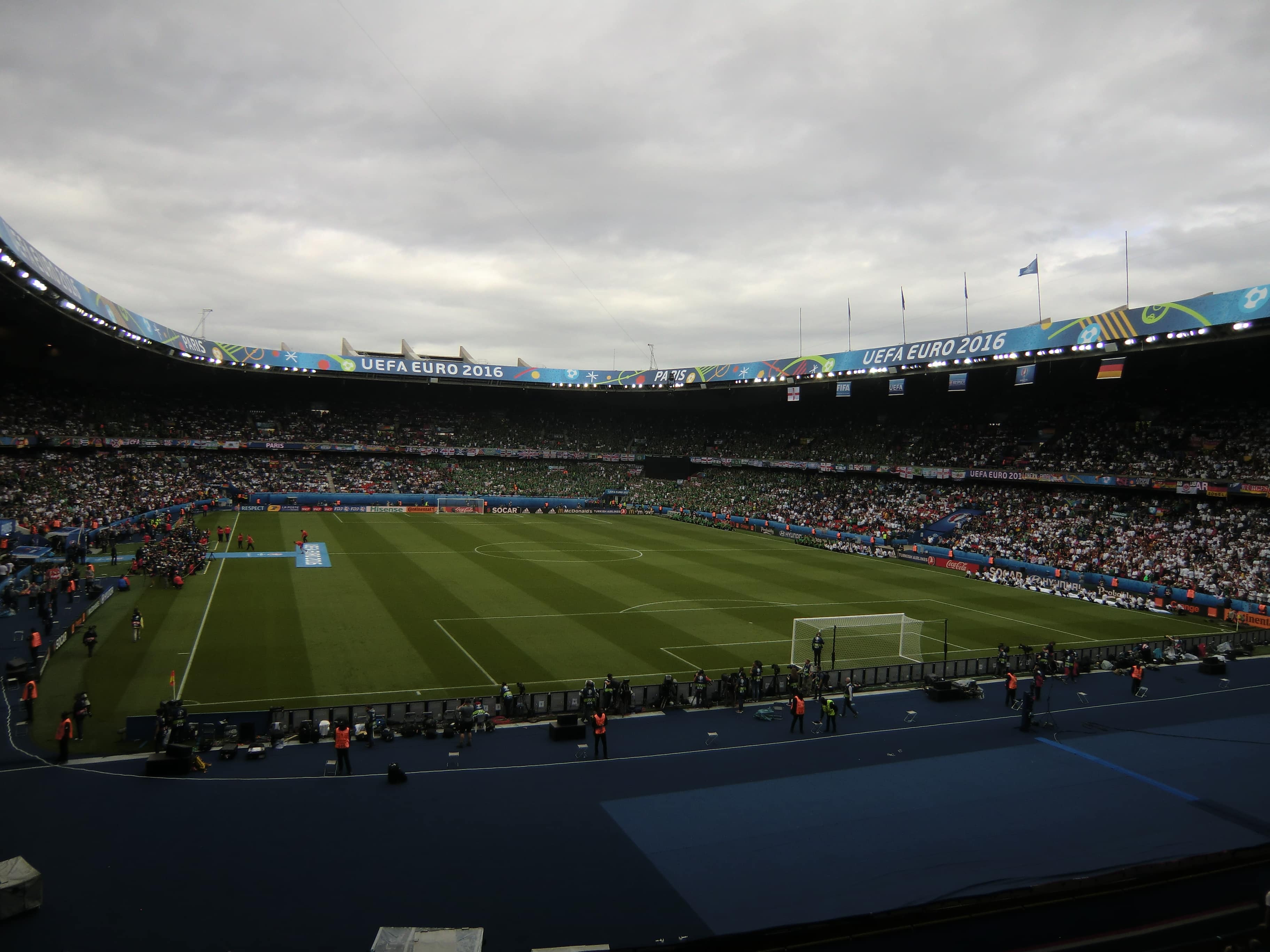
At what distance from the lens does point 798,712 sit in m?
19.3

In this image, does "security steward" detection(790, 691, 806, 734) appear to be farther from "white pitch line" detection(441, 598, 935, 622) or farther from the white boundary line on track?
"white pitch line" detection(441, 598, 935, 622)

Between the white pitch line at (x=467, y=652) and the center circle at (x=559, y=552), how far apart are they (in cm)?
1646

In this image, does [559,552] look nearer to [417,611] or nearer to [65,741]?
[417,611]

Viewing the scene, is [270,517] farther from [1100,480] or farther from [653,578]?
[1100,480]

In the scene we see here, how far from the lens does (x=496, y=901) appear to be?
11352 millimetres

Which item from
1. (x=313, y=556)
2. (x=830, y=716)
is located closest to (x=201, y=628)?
(x=313, y=556)

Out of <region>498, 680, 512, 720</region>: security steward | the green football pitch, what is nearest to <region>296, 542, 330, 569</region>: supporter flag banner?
the green football pitch

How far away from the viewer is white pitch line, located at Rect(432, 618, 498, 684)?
23688mm

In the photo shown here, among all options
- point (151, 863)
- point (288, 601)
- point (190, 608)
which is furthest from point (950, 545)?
point (151, 863)

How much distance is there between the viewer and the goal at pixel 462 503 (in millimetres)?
75875

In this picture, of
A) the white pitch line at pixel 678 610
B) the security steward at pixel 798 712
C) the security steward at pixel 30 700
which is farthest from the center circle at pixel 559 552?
the security steward at pixel 30 700

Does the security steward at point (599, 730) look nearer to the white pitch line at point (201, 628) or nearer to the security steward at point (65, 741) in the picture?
the security steward at point (65, 741)

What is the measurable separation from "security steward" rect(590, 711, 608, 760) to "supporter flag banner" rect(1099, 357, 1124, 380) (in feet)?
146

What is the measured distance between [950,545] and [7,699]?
53.0 meters
